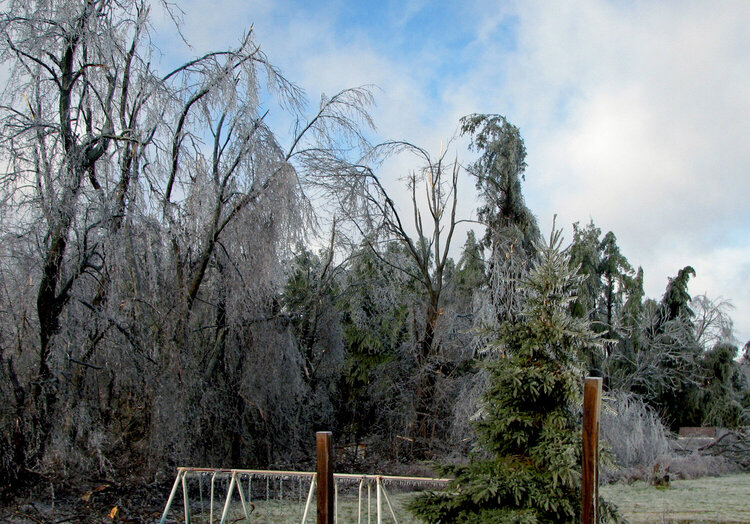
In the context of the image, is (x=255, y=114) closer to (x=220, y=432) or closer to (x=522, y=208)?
(x=220, y=432)

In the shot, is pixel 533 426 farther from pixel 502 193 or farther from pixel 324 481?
pixel 502 193

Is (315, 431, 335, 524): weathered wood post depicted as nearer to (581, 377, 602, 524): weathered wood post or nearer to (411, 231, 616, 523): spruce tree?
(411, 231, 616, 523): spruce tree

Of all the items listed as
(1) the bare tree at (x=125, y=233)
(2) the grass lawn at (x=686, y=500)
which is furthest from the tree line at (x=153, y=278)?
(2) the grass lawn at (x=686, y=500)

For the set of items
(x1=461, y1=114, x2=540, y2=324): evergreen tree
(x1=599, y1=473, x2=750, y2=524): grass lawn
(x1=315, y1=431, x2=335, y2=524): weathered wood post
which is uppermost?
Answer: (x1=461, y1=114, x2=540, y2=324): evergreen tree

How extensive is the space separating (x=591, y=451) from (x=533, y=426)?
1136mm

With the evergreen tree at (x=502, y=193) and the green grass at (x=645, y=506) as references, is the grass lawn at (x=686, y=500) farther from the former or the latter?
the evergreen tree at (x=502, y=193)

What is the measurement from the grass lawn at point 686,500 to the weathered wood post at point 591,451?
4.46m

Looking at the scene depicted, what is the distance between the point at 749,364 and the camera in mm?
20531

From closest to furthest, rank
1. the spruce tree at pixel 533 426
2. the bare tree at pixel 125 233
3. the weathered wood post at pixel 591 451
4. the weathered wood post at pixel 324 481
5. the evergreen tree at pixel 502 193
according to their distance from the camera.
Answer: the weathered wood post at pixel 591 451, the weathered wood post at pixel 324 481, the spruce tree at pixel 533 426, the bare tree at pixel 125 233, the evergreen tree at pixel 502 193

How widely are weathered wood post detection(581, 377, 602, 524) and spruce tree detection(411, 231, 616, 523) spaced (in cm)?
64

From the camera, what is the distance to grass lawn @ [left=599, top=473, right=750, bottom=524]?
27.0 ft

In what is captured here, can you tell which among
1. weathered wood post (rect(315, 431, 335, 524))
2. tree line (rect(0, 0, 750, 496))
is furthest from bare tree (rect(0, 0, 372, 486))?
weathered wood post (rect(315, 431, 335, 524))

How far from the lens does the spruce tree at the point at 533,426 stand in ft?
15.7

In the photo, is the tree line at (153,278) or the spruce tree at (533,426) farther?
the tree line at (153,278)
